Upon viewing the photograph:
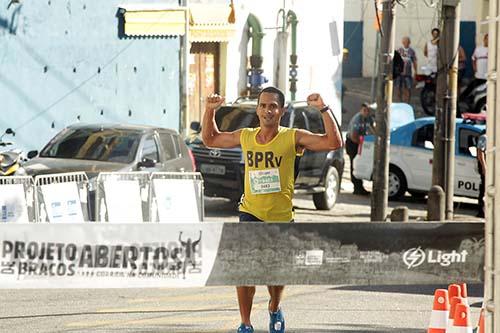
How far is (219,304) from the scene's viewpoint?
14.4m

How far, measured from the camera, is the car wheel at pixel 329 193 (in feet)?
80.5

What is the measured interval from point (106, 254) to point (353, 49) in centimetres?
3509

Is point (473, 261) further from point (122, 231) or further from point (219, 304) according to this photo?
point (219, 304)

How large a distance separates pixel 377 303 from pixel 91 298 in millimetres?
2906

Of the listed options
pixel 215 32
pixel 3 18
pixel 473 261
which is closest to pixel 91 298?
pixel 473 261

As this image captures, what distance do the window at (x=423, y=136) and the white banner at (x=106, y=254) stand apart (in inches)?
619

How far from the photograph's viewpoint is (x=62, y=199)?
18000 millimetres

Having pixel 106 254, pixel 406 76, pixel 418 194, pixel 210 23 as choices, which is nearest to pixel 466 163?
pixel 418 194

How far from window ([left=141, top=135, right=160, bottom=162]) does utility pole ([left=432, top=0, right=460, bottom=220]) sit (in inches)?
185

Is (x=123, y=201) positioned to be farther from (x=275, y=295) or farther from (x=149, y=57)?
(x=149, y=57)

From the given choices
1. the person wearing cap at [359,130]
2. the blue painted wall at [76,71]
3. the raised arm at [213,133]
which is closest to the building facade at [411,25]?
the blue painted wall at [76,71]

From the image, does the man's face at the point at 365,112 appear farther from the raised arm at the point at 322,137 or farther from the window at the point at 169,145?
the raised arm at the point at 322,137

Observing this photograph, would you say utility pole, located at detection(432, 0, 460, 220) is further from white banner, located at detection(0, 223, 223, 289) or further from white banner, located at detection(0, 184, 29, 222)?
white banner, located at detection(0, 223, 223, 289)

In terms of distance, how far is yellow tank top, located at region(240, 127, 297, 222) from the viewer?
1134cm
